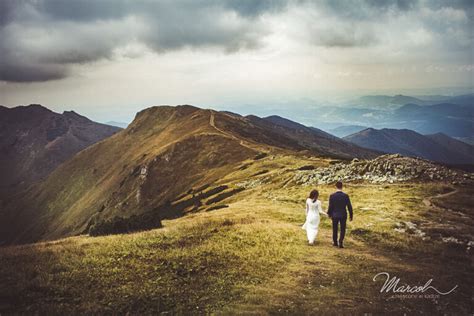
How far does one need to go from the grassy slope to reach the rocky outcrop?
24.3 meters

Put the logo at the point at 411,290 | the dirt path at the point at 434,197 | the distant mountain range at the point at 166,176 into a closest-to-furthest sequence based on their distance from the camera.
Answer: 1. the logo at the point at 411,290
2. the dirt path at the point at 434,197
3. the distant mountain range at the point at 166,176

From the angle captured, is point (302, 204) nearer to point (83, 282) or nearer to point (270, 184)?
point (270, 184)

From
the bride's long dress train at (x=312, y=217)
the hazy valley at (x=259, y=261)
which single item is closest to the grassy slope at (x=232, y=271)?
the hazy valley at (x=259, y=261)

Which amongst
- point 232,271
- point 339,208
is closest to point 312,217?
point 339,208

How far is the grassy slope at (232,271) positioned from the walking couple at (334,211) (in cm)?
91

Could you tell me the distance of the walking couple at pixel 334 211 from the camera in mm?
20364

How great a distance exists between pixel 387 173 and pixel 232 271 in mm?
40496

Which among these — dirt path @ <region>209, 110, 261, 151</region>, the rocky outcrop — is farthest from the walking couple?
dirt path @ <region>209, 110, 261, 151</region>

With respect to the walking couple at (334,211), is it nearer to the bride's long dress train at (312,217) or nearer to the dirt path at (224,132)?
the bride's long dress train at (312,217)

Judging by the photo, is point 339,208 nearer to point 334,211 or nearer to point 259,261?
point 334,211

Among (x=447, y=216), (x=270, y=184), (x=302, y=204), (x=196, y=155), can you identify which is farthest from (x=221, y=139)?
(x=447, y=216)

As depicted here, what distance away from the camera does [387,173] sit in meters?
49.5

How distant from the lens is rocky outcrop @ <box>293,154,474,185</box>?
47.0m

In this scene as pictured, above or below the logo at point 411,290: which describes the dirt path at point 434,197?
above
